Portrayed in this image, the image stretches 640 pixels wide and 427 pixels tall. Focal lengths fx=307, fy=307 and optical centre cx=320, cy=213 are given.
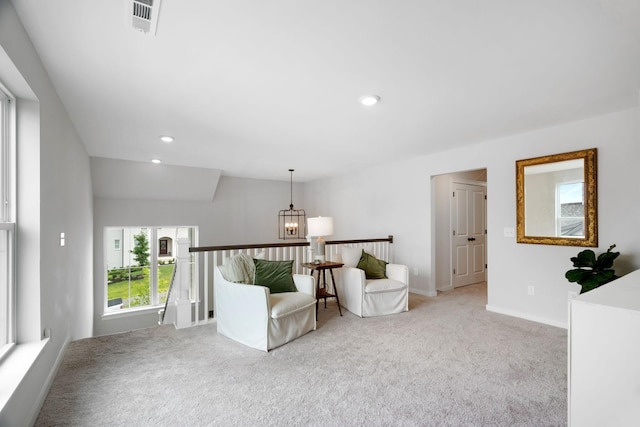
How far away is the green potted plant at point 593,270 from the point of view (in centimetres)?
277

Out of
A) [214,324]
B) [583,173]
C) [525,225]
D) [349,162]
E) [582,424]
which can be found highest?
[349,162]

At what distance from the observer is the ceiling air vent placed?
150 cm

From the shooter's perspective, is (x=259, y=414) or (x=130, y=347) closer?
(x=259, y=414)

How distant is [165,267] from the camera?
6535mm

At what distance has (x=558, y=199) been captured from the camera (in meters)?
3.41

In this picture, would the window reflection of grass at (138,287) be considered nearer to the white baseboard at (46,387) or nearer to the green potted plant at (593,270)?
the white baseboard at (46,387)

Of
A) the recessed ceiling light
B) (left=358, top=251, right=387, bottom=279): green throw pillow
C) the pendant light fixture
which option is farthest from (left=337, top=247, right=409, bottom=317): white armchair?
the pendant light fixture

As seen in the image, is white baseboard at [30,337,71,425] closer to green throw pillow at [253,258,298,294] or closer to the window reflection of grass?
green throw pillow at [253,258,298,294]

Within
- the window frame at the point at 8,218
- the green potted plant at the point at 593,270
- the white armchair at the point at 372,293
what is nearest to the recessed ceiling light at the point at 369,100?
the white armchair at the point at 372,293

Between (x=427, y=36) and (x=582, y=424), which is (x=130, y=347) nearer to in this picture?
(x=582, y=424)

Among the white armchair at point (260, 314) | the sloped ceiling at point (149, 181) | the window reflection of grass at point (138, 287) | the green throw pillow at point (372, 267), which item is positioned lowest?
the window reflection of grass at point (138, 287)

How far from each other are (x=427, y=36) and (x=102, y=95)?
8.55ft

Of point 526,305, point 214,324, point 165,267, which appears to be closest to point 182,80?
point 214,324

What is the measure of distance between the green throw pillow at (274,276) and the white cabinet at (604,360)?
2.52 meters
